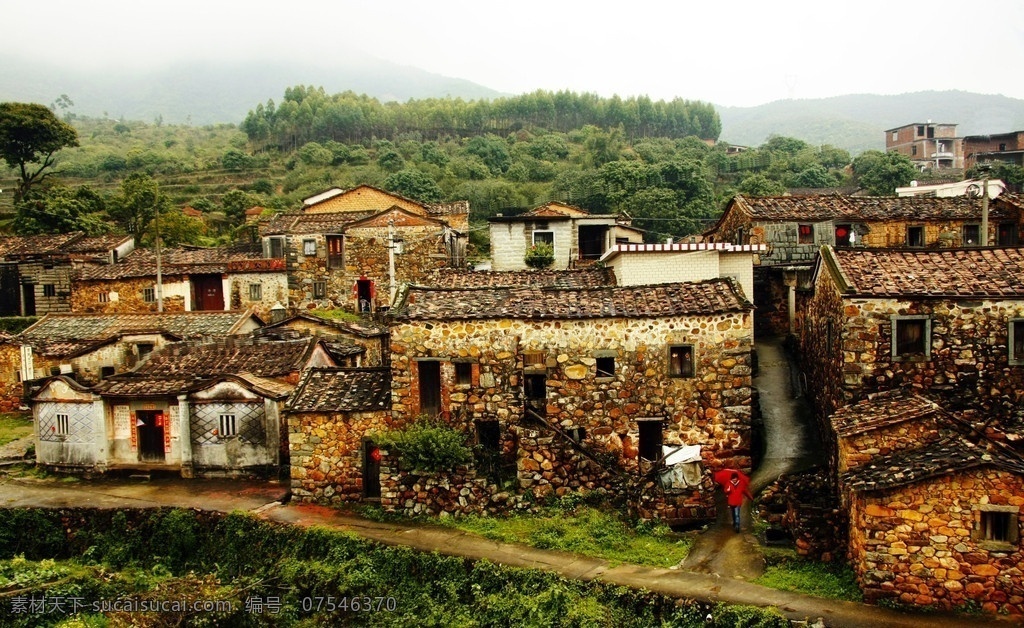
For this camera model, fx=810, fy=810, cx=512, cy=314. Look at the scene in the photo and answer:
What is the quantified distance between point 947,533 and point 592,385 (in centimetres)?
732

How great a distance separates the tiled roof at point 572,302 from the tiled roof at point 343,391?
2029mm

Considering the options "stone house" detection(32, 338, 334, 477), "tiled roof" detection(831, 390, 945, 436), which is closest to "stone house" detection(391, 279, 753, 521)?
"tiled roof" detection(831, 390, 945, 436)

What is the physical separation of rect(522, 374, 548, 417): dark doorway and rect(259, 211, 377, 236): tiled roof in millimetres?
19786

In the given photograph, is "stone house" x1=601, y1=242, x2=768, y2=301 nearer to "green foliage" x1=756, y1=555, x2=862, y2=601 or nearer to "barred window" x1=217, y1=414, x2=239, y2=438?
"green foliage" x1=756, y1=555, x2=862, y2=601

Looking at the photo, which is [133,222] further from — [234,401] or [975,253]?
[975,253]

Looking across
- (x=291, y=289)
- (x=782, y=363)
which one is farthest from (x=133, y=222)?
(x=782, y=363)

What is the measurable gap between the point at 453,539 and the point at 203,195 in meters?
59.0

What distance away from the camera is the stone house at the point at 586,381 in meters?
17.4

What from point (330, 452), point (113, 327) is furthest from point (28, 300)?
point (330, 452)

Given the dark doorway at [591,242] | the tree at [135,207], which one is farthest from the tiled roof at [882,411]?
the tree at [135,207]

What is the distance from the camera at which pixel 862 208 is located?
104ft

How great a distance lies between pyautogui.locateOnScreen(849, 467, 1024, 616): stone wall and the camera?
1255cm

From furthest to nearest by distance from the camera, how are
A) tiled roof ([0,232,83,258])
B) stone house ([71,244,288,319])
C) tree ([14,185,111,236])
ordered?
tree ([14,185,111,236]) → tiled roof ([0,232,83,258]) → stone house ([71,244,288,319])

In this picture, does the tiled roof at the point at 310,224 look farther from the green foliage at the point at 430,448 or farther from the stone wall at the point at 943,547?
the stone wall at the point at 943,547
